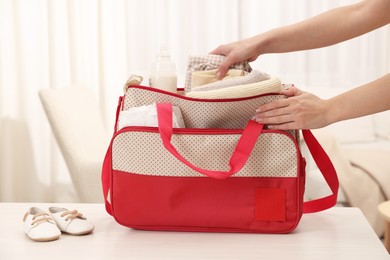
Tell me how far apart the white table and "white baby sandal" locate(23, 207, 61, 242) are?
0.04ft

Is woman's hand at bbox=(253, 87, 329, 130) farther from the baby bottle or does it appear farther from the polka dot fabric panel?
the baby bottle

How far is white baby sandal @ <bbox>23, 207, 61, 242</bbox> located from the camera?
3.77 feet

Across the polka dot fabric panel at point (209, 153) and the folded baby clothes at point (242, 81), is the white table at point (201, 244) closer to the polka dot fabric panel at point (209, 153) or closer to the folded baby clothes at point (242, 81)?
the polka dot fabric panel at point (209, 153)

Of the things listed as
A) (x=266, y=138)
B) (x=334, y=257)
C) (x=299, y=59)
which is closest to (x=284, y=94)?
(x=266, y=138)

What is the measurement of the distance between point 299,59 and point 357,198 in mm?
1280

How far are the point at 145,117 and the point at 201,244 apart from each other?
25 cm

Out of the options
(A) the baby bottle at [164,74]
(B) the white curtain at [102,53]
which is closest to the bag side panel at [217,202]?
(A) the baby bottle at [164,74]

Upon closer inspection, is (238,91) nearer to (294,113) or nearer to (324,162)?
Result: (294,113)

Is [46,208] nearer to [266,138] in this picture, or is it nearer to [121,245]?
[121,245]

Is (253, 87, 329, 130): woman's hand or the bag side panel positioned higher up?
(253, 87, 329, 130): woman's hand

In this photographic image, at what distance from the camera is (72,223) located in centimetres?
119

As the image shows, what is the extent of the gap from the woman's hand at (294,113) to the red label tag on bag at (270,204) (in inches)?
4.6

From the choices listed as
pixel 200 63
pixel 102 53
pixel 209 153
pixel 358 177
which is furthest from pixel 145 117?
pixel 102 53

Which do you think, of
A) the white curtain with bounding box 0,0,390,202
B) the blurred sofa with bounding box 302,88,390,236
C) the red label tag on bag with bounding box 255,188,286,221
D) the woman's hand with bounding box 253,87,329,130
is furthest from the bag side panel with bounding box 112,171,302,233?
the white curtain with bounding box 0,0,390,202
